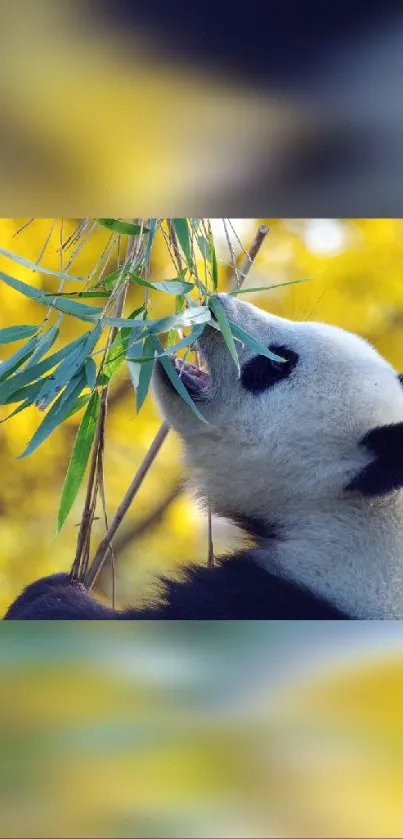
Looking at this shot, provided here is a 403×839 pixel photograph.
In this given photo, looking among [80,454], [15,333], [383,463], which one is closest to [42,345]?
[15,333]

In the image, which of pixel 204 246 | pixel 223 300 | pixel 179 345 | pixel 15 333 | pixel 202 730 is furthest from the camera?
pixel 204 246

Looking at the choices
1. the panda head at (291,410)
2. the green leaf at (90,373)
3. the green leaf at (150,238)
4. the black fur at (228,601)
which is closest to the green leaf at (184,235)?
the green leaf at (150,238)

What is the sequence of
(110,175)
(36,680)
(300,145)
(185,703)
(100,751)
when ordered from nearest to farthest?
1. (100,751)
2. (300,145)
3. (110,175)
4. (185,703)
5. (36,680)

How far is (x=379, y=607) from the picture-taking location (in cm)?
234

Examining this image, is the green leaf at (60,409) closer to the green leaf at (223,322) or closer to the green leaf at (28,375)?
the green leaf at (28,375)

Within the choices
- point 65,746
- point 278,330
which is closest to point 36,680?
point 65,746

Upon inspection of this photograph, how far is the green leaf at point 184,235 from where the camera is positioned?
7.50ft

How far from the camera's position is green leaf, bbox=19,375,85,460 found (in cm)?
208

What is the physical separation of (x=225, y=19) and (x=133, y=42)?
146 mm

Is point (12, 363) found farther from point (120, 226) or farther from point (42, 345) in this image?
point (120, 226)

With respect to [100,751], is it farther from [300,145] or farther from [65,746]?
[300,145]

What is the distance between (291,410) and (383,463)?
305 millimetres

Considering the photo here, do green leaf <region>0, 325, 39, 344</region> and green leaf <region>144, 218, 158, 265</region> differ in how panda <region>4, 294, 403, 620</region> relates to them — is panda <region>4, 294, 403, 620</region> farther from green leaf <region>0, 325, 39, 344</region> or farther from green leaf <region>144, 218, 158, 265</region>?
green leaf <region>0, 325, 39, 344</region>

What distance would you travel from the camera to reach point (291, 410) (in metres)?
2.47
